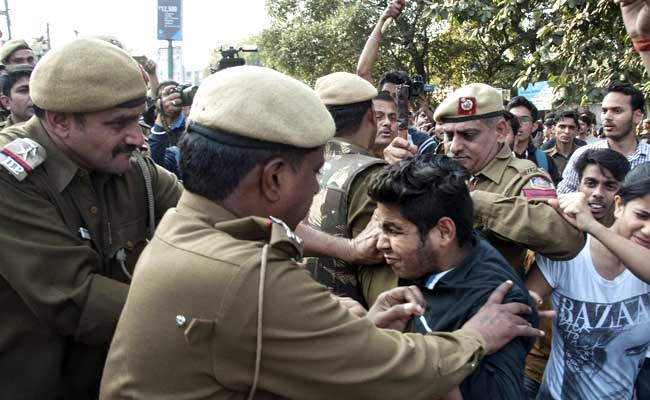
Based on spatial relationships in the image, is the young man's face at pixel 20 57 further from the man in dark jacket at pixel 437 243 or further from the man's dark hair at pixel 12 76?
the man in dark jacket at pixel 437 243

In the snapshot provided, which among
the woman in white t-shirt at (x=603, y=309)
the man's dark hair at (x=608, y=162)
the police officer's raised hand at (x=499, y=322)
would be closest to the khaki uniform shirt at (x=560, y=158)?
the man's dark hair at (x=608, y=162)

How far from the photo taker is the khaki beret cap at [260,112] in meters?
1.47

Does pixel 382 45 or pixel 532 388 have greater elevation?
pixel 532 388

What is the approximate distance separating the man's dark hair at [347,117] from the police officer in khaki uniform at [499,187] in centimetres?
22

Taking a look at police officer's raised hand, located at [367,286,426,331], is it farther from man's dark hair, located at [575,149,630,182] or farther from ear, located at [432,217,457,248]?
man's dark hair, located at [575,149,630,182]

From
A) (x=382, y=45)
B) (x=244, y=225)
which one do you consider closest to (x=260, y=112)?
(x=244, y=225)

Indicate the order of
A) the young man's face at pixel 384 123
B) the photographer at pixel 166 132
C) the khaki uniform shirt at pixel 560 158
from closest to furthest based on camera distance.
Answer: the photographer at pixel 166 132, the young man's face at pixel 384 123, the khaki uniform shirt at pixel 560 158

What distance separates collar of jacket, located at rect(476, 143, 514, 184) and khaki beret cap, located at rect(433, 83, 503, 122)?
207 mm

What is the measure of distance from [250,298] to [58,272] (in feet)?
3.27

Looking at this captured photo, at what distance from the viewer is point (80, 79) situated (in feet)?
6.97

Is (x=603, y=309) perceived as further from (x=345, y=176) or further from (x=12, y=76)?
(x=12, y=76)

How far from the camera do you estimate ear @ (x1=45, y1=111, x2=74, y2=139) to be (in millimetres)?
2221

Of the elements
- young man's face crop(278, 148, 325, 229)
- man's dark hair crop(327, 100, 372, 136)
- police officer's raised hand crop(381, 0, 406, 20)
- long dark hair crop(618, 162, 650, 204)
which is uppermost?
police officer's raised hand crop(381, 0, 406, 20)

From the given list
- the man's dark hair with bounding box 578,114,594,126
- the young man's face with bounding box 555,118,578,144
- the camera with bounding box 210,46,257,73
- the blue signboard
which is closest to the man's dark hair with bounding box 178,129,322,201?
the camera with bounding box 210,46,257,73
